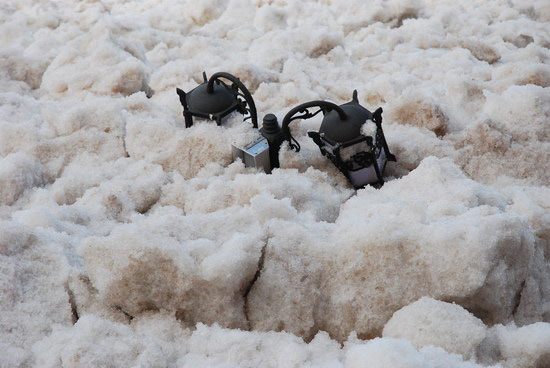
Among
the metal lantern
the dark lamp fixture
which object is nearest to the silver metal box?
the dark lamp fixture

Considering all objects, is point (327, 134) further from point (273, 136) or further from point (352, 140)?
point (273, 136)

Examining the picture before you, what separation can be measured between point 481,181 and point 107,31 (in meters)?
2.65

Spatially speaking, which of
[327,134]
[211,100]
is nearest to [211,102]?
[211,100]

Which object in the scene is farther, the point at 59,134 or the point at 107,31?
the point at 107,31

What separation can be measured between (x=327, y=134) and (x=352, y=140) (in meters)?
0.11

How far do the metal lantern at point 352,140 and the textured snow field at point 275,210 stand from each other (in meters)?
0.10

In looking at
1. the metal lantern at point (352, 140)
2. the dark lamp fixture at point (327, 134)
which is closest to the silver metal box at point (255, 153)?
the dark lamp fixture at point (327, 134)

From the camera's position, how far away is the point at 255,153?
1.96 metres

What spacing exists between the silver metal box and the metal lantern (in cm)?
12

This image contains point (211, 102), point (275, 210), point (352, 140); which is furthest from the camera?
point (211, 102)

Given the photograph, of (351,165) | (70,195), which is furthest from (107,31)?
(351,165)

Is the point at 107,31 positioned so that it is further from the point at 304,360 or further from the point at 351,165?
the point at 304,360

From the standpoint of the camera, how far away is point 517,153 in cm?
205

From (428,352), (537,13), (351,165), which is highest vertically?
(428,352)
